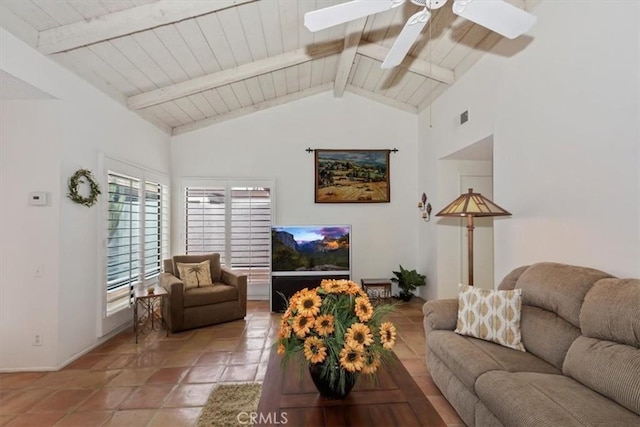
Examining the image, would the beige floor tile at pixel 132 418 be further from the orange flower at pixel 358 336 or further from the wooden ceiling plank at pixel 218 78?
the wooden ceiling plank at pixel 218 78

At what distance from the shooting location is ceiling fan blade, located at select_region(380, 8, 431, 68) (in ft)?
6.49

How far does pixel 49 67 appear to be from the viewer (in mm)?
2951

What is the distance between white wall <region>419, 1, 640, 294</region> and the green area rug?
2.69m

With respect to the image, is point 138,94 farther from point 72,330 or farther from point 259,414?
point 259,414

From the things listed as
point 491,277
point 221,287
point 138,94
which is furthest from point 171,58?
point 491,277

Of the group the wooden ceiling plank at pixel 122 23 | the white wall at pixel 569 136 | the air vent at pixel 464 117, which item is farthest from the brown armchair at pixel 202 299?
the air vent at pixel 464 117

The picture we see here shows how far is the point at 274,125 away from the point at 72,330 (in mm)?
4084

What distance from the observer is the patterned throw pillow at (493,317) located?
2.39m

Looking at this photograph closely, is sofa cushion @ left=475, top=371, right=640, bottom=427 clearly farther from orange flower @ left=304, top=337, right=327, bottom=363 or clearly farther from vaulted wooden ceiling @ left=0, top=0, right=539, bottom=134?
Answer: vaulted wooden ceiling @ left=0, top=0, right=539, bottom=134

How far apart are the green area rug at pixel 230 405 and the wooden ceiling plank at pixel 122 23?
312 cm

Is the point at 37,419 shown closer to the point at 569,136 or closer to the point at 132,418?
the point at 132,418

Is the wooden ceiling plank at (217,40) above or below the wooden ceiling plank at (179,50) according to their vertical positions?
above

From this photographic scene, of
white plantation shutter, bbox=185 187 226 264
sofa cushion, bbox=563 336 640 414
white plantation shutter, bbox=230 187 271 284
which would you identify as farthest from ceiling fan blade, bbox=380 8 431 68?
white plantation shutter, bbox=185 187 226 264

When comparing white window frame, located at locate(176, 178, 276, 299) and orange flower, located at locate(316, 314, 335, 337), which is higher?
white window frame, located at locate(176, 178, 276, 299)
